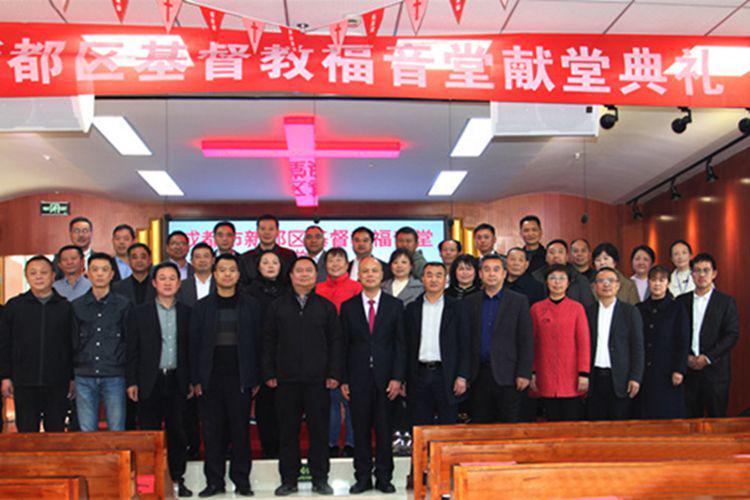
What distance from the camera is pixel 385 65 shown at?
4863mm

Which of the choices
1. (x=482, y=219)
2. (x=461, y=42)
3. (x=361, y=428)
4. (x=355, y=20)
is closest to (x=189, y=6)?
(x=355, y=20)

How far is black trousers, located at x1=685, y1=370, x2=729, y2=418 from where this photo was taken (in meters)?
5.25

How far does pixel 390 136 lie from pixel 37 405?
4.14 metres

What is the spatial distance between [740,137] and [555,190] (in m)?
3.05

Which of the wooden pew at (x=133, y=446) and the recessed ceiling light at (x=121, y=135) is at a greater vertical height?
the recessed ceiling light at (x=121, y=135)

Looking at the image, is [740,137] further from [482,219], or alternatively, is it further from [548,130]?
[482,219]

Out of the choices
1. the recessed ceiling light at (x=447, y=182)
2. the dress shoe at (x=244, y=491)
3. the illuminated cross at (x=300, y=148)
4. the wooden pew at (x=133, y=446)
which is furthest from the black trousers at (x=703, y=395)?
the recessed ceiling light at (x=447, y=182)

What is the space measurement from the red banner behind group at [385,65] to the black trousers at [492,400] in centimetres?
175

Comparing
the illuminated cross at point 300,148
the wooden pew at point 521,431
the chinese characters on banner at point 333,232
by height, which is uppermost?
the illuminated cross at point 300,148

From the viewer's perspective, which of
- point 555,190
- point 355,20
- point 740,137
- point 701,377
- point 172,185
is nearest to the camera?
point 355,20

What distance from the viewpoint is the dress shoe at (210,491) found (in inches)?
179

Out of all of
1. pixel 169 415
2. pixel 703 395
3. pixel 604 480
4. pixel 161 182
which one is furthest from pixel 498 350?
pixel 161 182

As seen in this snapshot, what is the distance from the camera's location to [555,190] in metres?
10.1

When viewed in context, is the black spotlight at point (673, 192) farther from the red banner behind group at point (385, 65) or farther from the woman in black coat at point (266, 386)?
the woman in black coat at point (266, 386)
